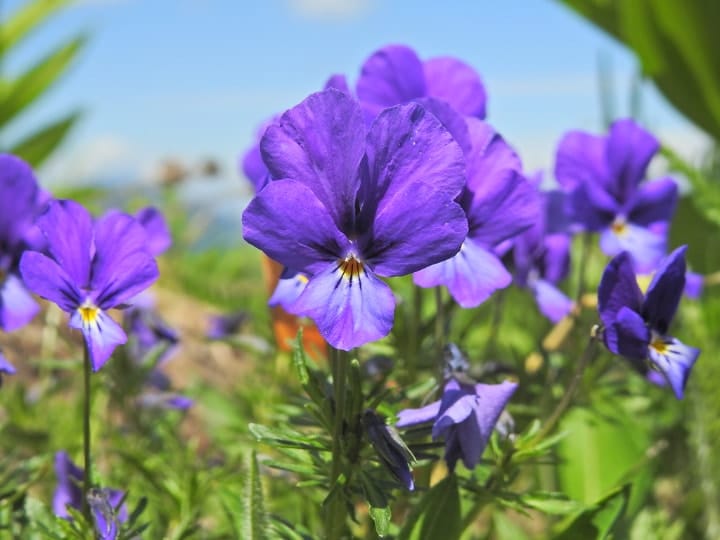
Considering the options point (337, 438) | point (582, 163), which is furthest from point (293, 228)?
point (582, 163)

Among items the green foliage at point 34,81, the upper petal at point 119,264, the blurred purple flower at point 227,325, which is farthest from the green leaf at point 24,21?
the upper petal at point 119,264

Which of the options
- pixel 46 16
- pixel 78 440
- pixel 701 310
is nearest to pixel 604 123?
pixel 701 310

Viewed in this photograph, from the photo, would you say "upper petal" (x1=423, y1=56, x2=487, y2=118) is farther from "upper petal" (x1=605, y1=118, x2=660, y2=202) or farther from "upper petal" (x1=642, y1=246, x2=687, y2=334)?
"upper petal" (x1=642, y1=246, x2=687, y2=334)

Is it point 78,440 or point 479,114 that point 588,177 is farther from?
point 78,440

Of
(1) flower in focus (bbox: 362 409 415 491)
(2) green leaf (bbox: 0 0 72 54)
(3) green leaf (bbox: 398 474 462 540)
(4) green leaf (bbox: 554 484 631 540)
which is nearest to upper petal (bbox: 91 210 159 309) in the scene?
(1) flower in focus (bbox: 362 409 415 491)

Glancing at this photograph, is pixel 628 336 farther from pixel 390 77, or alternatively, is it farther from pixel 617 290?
pixel 390 77

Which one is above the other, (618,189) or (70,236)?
(70,236)

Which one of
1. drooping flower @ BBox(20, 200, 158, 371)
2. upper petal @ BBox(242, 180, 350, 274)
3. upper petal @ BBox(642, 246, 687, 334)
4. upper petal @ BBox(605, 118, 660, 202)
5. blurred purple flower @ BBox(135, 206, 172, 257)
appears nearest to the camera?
upper petal @ BBox(242, 180, 350, 274)
